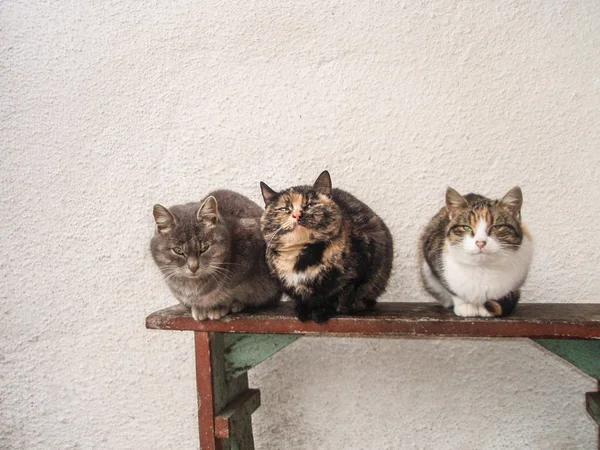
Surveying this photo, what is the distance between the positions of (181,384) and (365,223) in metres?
0.89

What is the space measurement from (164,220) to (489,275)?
31.6 inches

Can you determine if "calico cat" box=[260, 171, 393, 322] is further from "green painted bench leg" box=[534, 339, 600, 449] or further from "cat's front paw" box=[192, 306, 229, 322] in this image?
"green painted bench leg" box=[534, 339, 600, 449]

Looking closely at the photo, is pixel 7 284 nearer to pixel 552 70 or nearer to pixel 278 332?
pixel 278 332

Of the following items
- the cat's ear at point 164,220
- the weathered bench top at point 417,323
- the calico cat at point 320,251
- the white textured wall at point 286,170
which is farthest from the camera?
the white textured wall at point 286,170

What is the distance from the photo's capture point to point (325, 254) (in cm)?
106

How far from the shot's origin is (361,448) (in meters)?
1.45

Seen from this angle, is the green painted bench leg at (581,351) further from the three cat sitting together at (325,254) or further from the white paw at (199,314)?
the white paw at (199,314)

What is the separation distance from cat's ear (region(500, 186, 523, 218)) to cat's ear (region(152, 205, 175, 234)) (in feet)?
2.65

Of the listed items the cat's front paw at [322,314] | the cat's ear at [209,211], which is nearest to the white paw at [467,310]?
the cat's front paw at [322,314]

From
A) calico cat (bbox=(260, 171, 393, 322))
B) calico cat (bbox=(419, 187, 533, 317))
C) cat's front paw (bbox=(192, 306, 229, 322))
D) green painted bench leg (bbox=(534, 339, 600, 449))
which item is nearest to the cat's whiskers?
calico cat (bbox=(260, 171, 393, 322))

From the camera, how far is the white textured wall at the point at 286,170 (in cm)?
137

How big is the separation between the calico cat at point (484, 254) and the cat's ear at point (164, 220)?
0.68 m

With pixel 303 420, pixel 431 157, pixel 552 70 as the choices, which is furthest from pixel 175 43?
pixel 303 420

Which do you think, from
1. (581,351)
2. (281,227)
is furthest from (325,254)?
(581,351)
